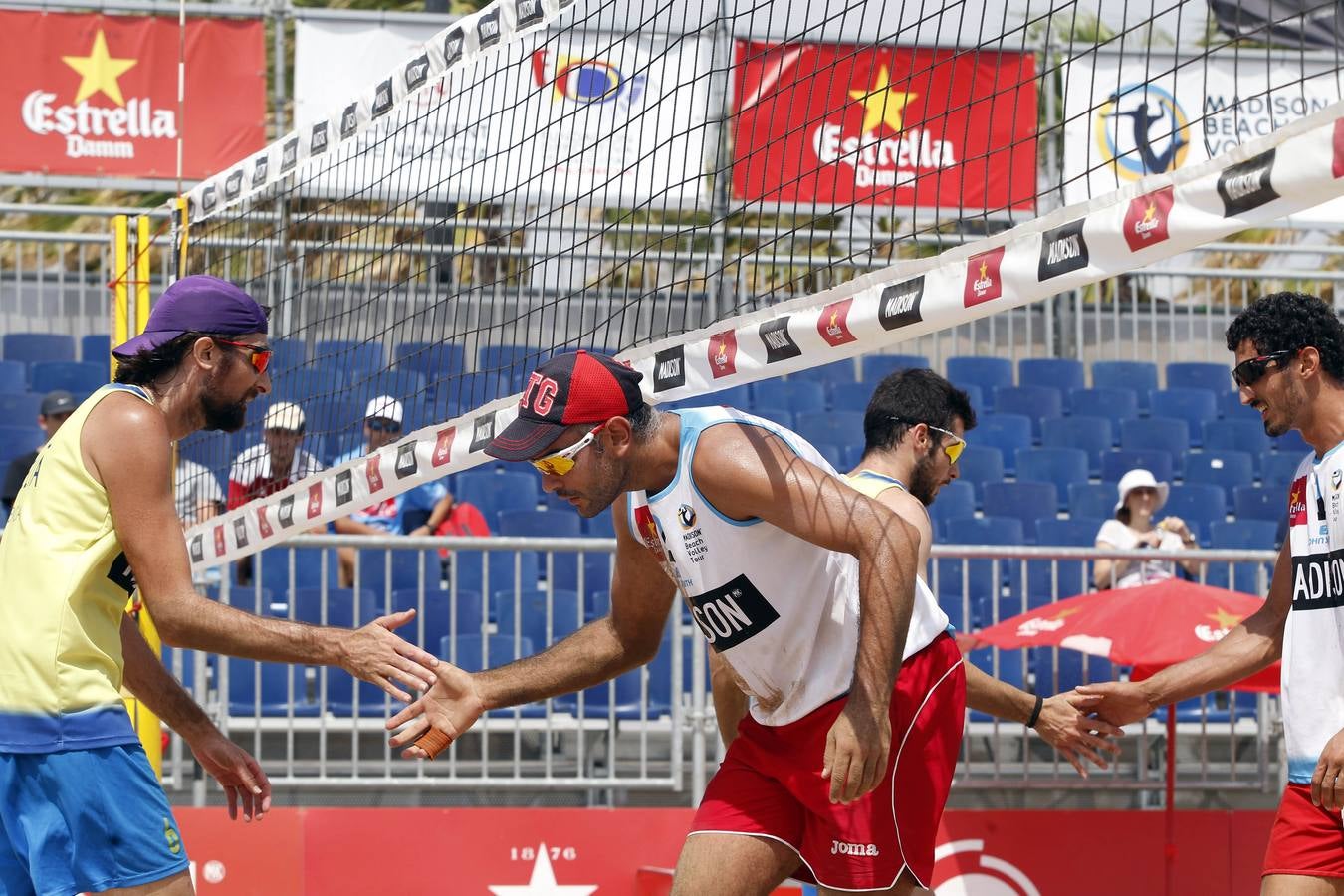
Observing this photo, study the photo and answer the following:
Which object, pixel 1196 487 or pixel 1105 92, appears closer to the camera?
pixel 1196 487

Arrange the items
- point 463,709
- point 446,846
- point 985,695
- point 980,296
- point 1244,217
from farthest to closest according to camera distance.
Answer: point 446,846
point 985,695
point 463,709
point 980,296
point 1244,217

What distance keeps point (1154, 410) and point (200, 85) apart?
7.71 m

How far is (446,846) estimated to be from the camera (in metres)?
7.32

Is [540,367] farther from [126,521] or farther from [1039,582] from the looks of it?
[1039,582]

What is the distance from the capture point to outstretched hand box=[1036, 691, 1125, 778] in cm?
480

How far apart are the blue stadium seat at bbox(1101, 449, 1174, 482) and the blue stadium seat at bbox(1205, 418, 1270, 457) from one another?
83cm

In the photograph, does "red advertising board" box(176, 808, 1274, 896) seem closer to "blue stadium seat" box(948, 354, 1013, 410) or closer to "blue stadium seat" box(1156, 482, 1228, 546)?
"blue stadium seat" box(1156, 482, 1228, 546)

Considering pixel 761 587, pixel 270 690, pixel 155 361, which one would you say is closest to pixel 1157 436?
pixel 270 690

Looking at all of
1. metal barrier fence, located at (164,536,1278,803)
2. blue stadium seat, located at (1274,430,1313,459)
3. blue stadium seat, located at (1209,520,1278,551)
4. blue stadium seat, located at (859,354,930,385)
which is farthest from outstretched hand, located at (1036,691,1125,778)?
blue stadium seat, located at (1274,430,1313,459)

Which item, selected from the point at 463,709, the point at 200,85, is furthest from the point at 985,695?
the point at 200,85

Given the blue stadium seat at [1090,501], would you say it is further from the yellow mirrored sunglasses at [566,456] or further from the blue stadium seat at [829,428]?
the yellow mirrored sunglasses at [566,456]

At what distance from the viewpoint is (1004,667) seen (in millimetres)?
8422

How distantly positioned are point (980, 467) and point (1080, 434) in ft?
3.65

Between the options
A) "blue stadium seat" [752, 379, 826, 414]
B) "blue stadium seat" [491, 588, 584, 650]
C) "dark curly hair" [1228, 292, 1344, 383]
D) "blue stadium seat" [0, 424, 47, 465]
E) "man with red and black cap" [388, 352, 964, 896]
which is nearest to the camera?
"man with red and black cap" [388, 352, 964, 896]
